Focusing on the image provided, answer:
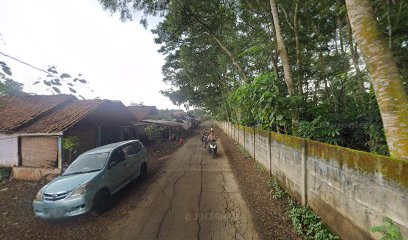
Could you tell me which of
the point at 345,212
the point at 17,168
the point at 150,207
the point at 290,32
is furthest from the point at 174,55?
the point at 345,212

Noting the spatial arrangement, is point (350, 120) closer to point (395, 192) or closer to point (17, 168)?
point (395, 192)

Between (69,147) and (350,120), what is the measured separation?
1202cm

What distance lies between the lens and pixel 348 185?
11.8 ft

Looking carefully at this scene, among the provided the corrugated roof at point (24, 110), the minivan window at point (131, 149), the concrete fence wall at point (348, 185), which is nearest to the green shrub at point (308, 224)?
the concrete fence wall at point (348, 185)

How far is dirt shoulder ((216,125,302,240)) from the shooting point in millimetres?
4738

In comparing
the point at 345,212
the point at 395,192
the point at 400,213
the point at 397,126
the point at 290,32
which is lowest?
the point at 345,212

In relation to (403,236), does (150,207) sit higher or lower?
lower

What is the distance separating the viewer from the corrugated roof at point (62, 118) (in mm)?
11648

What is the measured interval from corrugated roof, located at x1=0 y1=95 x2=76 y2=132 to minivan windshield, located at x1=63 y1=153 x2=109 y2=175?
7.54 meters

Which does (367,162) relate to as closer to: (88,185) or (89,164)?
(88,185)

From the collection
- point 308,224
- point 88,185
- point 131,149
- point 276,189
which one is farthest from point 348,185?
point 131,149

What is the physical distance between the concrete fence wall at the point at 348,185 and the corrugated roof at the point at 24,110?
1438 centimetres

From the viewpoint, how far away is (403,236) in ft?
8.51

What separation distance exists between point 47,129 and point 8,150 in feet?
9.71
